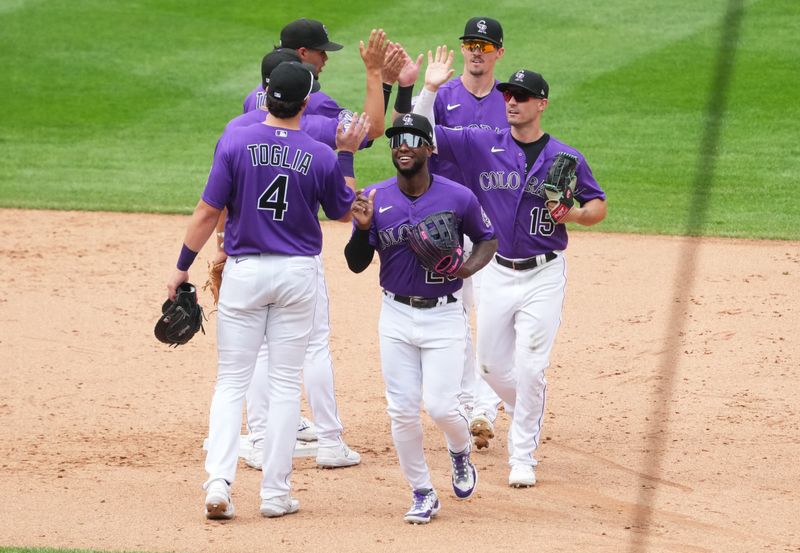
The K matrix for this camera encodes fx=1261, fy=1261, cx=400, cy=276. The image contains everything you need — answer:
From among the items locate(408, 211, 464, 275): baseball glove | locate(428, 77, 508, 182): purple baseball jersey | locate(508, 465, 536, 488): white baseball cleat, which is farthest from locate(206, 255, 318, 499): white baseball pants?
locate(428, 77, 508, 182): purple baseball jersey

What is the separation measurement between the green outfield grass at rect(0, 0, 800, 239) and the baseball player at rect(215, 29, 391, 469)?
5.51 meters

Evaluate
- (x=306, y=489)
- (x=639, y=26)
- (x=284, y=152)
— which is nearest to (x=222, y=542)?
(x=306, y=489)

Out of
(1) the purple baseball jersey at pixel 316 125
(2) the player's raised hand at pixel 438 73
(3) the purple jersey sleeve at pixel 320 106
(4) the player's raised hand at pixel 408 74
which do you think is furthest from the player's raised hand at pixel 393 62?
(3) the purple jersey sleeve at pixel 320 106

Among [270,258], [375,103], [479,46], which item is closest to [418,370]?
[270,258]

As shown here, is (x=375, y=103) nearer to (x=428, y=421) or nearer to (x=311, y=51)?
(x=311, y=51)

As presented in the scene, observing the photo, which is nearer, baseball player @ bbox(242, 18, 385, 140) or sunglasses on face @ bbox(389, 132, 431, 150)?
sunglasses on face @ bbox(389, 132, 431, 150)

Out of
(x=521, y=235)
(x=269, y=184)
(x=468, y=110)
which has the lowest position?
(x=521, y=235)

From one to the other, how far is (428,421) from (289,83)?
8.72ft

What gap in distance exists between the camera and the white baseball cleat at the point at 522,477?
6473 millimetres

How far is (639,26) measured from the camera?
690 inches

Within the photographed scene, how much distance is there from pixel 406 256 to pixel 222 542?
154 cm

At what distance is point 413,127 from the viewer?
582cm

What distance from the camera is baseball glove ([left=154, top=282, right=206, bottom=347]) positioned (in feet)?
20.1

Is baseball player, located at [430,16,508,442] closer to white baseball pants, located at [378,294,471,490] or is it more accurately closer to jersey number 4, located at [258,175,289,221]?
white baseball pants, located at [378,294,471,490]
